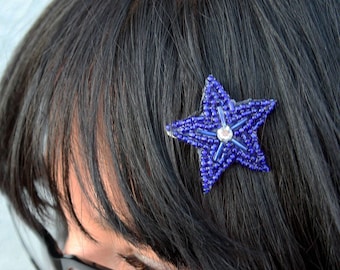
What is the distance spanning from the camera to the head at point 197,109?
1.96ft

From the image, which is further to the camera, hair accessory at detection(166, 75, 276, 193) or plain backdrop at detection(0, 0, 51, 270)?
plain backdrop at detection(0, 0, 51, 270)

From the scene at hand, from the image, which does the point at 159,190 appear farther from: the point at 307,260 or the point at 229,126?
the point at 307,260

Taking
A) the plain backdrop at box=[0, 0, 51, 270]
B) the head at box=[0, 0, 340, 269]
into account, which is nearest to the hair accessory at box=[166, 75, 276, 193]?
the head at box=[0, 0, 340, 269]

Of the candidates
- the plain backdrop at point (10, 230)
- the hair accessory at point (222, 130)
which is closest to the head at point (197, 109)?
the hair accessory at point (222, 130)

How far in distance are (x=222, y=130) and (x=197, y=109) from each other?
1.8 inches

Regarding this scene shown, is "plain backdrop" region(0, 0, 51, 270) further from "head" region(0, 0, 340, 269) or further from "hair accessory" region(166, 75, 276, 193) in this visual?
"hair accessory" region(166, 75, 276, 193)

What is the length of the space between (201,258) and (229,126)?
0.70ft

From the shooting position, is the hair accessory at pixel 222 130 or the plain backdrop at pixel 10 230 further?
the plain backdrop at pixel 10 230

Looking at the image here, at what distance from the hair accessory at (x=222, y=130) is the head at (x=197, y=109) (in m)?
0.02

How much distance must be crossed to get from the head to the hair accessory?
2 cm

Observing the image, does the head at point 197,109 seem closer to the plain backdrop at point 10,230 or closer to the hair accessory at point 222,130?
the hair accessory at point 222,130

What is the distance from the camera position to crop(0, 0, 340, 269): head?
0.60 metres

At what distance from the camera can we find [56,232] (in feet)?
3.05

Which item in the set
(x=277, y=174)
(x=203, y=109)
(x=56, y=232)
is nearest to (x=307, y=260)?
(x=277, y=174)
